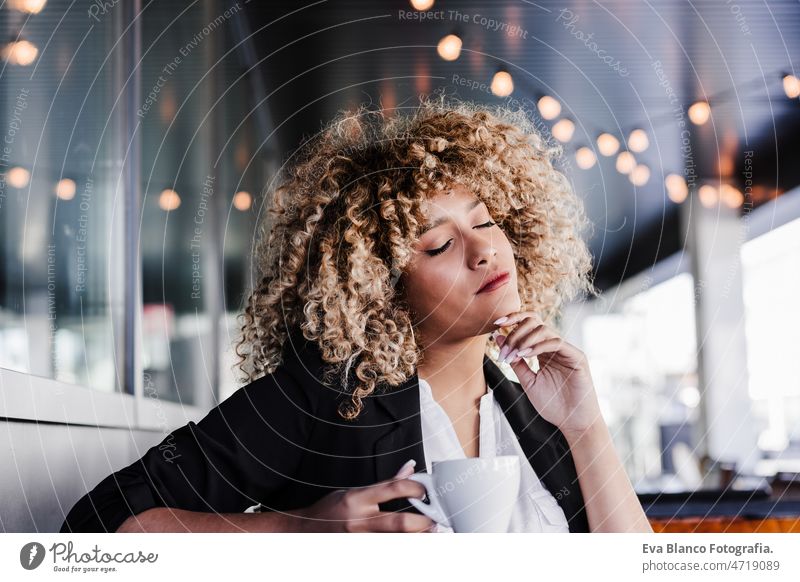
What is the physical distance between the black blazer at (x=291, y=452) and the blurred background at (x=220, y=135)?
0.31 feet

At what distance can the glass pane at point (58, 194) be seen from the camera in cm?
75

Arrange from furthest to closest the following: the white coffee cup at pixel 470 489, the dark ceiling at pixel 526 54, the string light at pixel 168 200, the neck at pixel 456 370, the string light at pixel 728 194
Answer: the string light at pixel 728 194 → the string light at pixel 168 200 → the dark ceiling at pixel 526 54 → the neck at pixel 456 370 → the white coffee cup at pixel 470 489

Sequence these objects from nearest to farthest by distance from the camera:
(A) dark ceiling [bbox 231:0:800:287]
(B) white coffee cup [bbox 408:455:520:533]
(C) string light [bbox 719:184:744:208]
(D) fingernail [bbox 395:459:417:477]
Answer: (B) white coffee cup [bbox 408:455:520:533], (D) fingernail [bbox 395:459:417:477], (A) dark ceiling [bbox 231:0:800:287], (C) string light [bbox 719:184:744:208]

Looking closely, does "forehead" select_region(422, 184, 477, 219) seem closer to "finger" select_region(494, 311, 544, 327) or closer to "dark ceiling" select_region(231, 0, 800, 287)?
"finger" select_region(494, 311, 544, 327)

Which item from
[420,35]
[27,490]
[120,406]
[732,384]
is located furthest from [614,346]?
[27,490]

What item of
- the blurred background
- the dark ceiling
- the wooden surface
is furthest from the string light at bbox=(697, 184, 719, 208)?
the wooden surface

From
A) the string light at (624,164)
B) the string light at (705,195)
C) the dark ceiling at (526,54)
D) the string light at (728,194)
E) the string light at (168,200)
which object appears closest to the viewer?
the dark ceiling at (526,54)

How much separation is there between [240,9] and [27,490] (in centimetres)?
54

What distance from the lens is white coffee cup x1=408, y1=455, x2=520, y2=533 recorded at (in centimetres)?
51

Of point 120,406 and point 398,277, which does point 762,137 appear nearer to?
point 398,277

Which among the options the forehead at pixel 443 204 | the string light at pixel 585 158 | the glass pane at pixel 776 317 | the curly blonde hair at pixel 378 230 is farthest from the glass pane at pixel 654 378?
the forehead at pixel 443 204

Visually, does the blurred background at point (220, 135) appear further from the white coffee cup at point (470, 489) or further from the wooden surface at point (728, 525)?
the white coffee cup at point (470, 489)

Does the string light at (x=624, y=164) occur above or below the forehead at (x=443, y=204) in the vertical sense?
above

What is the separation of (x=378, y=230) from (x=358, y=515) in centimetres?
25
